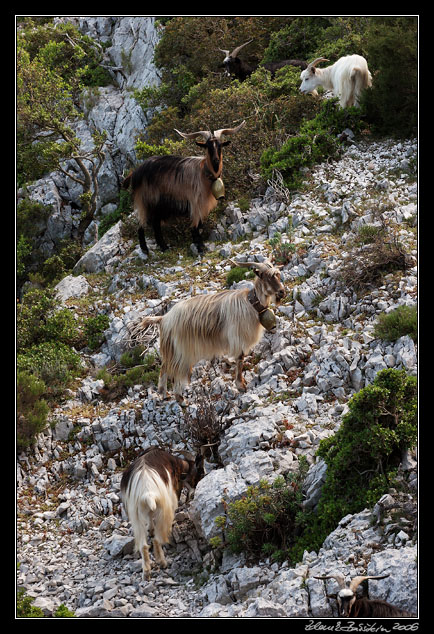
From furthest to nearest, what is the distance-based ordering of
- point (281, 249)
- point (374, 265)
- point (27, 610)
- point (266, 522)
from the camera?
point (281, 249) < point (374, 265) < point (266, 522) < point (27, 610)

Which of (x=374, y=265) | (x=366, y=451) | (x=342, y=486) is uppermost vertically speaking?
(x=374, y=265)

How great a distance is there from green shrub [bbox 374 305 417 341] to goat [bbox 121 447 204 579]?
2.84m

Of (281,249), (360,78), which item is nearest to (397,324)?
(281,249)

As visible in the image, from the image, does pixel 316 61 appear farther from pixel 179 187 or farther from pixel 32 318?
pixel 32 318

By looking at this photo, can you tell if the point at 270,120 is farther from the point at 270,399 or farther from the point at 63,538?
the point at 63,538

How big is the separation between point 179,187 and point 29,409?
4.47 meters

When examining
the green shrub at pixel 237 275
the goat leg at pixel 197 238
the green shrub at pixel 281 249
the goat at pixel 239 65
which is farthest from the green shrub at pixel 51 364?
the goat at pixel 239 65

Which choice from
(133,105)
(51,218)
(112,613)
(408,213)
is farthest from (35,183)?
(112,613)

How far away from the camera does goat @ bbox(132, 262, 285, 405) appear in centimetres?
775

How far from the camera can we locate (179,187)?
10711 millimetres

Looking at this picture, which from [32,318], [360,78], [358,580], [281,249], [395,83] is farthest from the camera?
[360,78]

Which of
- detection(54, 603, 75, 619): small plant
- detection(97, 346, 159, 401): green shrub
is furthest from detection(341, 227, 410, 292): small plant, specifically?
detection(54, 603, 75, 619): small plant

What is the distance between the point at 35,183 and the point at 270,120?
21.2ft

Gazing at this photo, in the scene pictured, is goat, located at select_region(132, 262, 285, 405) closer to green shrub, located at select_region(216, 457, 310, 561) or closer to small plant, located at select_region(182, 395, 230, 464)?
small plant, located at select_region(182, 395, 230, 464)
